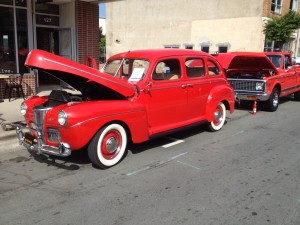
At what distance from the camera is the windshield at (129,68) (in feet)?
18.9

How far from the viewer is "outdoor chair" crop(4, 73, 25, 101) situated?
9836mm

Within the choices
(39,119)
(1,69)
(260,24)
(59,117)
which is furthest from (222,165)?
(260,24)

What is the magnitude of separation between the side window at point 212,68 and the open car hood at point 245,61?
4.93ft

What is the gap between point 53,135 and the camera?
4.84 metres

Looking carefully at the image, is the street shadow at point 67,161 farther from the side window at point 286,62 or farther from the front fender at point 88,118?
the side window at point 286,62

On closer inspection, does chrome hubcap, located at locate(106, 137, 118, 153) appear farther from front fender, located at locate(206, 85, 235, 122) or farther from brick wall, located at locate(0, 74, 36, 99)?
brick wall, located at locate(0, 74, 36, 99)

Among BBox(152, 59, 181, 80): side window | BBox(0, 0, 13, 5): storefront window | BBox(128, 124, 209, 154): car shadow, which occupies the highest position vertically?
BBox(0, 0, 13, 5): storefront window

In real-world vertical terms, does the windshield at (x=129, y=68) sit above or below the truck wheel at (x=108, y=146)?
above

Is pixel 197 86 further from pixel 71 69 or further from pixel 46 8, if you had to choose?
pixel 46 8

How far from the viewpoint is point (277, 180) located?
468 centimetres

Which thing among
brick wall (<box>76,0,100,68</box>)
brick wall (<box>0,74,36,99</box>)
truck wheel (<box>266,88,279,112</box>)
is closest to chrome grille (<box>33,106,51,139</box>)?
brick wall (<box>0,74,36,99</box>)

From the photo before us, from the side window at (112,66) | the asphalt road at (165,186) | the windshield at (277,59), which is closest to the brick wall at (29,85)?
the asphalt road at (165,186)

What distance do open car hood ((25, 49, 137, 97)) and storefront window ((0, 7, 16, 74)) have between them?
6052 millimetres

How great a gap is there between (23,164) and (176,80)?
10.1 ft
